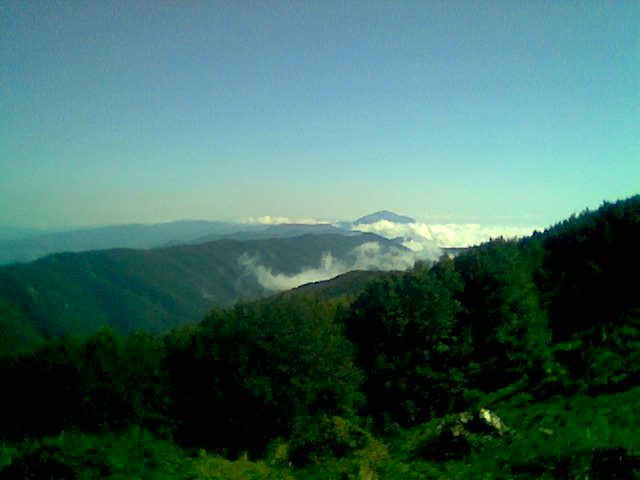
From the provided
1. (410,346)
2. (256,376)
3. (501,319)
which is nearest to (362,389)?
(410,346)

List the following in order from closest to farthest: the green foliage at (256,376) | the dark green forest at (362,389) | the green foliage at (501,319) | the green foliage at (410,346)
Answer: the dark green forest at (362,389)
the green foliage at (256,376)
the green foliage at (410,346)
the green foliage at (501,319)

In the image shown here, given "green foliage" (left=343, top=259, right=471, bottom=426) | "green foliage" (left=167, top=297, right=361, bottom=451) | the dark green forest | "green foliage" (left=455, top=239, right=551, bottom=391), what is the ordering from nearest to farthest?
the dark green forest < "green foliage" (left=167, top=297, right=361, bottom=451) < "green foliage" (left=343, top=259, right=471, bottom=426) < "green foliage" (left=455, top=239, right=551, bottom=391)

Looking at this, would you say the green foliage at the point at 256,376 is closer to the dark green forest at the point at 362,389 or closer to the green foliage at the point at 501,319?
the dark green forest at the point at 362,389

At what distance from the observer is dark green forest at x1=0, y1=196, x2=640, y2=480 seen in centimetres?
1616

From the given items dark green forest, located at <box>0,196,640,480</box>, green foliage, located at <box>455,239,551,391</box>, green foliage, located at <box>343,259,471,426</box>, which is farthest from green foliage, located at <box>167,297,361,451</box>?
green foliage, located at <box>455,239,551,391</box>

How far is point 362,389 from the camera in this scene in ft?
103

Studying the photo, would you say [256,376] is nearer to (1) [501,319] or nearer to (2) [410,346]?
(2) [410,346]

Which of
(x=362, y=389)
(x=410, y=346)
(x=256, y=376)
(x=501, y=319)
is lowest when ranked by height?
(x=362, y=389)

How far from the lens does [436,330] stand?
105ft

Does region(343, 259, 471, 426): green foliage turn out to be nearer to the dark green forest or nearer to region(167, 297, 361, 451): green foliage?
the dark green forest

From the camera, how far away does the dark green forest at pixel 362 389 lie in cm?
1616

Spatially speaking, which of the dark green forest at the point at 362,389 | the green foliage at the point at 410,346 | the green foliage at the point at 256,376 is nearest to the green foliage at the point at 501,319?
the dark green forest at the point at 362,389

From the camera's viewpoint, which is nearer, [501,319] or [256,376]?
[256,376]

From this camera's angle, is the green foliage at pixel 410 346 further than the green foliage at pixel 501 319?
No
